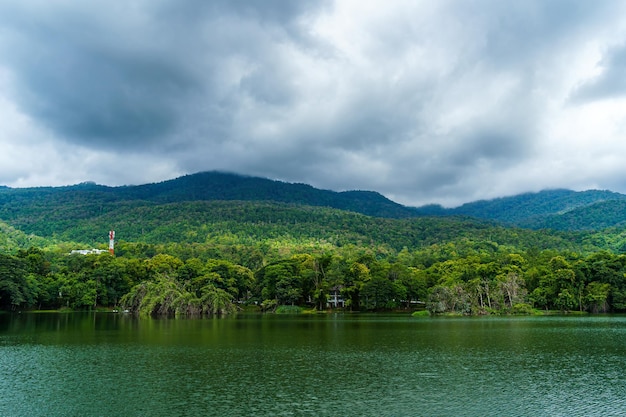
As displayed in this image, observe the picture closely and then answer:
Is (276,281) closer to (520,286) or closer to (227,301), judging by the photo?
(227,301)

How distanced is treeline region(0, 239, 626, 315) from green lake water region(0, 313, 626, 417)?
42.1m

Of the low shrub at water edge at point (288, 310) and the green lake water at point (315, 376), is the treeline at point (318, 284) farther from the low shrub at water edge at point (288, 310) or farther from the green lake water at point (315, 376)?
the green lake water at point (315, 376)

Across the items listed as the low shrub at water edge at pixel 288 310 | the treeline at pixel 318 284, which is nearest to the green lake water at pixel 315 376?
the treeline at pixel 318 284

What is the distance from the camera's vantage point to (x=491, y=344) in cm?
4081

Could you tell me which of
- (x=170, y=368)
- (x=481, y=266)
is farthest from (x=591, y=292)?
(x=170, y=368)

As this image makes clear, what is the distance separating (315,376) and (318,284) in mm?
78462

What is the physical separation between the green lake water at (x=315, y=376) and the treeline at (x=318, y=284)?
42.1 m

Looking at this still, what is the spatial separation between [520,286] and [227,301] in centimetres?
5825

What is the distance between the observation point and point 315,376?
2794 cm

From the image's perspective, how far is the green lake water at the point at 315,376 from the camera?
836 inches

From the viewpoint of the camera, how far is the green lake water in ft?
69.7

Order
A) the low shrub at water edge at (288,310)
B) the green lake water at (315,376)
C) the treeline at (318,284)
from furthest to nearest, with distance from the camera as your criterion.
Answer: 1. the low shrub at water edge at (288,310)
2. the treeline at (318,284)
3. the green lake water at (315,376)

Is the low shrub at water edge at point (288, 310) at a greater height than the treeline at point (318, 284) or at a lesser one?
lesser

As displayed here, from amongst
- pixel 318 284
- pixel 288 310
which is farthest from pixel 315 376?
pixel 318 284
